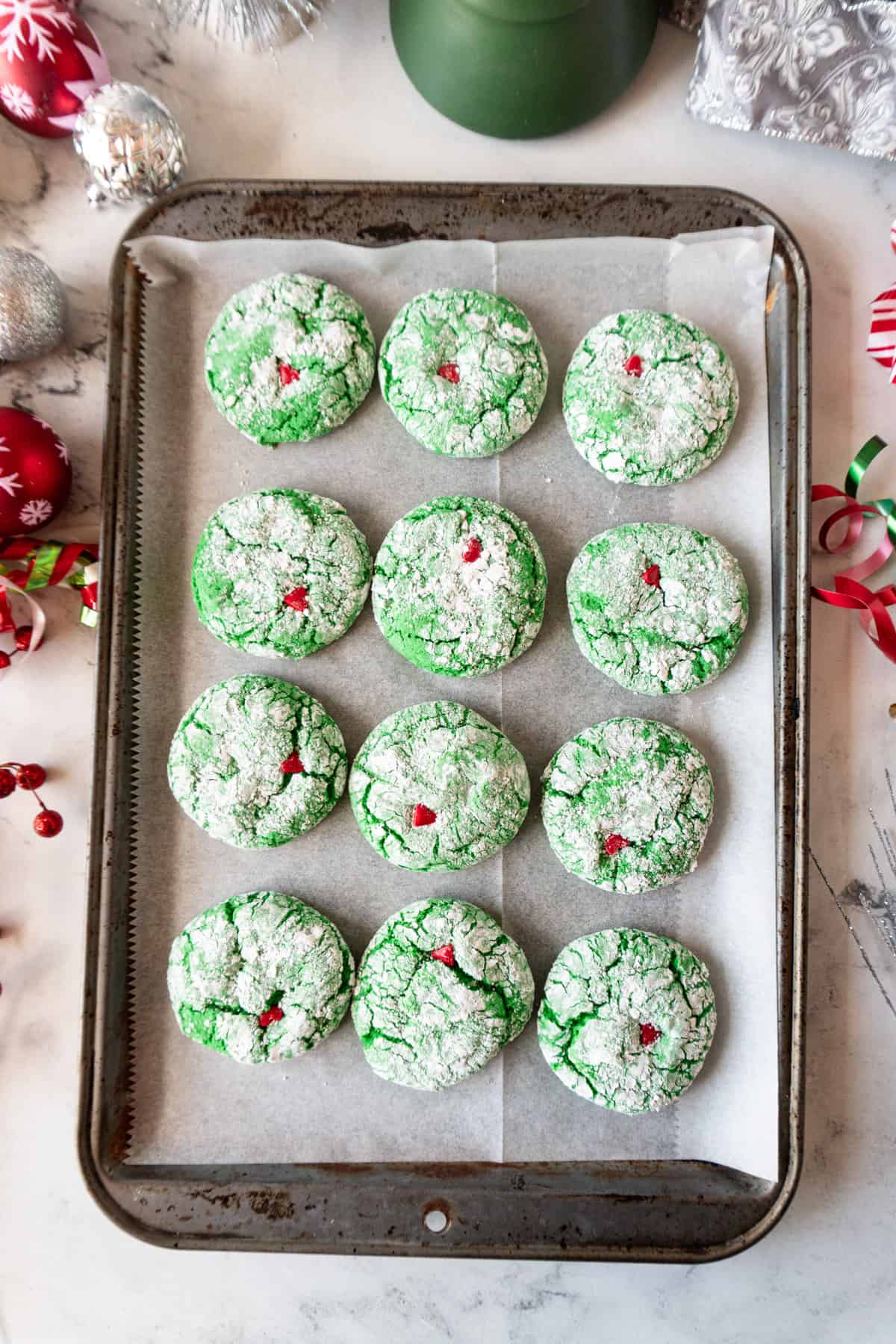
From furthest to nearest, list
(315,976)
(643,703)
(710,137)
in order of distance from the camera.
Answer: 1. (710,137)
2. (643,703)
3. (315,976)

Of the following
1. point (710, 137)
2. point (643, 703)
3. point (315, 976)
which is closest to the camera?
point (315, 976)

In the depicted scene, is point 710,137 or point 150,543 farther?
point 710,137

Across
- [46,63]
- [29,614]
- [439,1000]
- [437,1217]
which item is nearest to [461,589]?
[439,1000]

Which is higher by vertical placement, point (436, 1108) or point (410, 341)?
point (410, 341)

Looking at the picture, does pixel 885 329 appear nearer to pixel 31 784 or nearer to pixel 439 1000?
pixel 439 1000

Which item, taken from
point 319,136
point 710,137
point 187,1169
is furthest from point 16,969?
point 710,137

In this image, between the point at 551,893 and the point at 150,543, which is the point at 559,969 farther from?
the point at 150,543

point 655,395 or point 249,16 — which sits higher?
point 249,16
